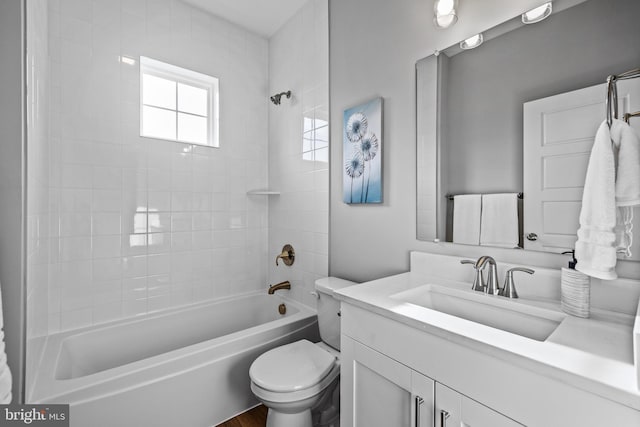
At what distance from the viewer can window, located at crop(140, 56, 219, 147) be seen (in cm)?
207

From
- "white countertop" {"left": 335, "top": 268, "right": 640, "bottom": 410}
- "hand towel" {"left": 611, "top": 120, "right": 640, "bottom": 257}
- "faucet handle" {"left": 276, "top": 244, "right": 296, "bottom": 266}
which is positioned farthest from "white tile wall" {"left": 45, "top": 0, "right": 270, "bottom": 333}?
"hand towel" {"left": 611, "top": 120, "right": 640, "bottom": 257}

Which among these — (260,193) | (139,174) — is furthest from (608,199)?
(139,174)

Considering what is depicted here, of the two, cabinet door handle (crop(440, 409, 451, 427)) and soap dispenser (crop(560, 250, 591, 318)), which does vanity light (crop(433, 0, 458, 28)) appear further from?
cabinet door handle (crop(440, 409, 451, 427))

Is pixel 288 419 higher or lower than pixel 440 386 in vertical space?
lower

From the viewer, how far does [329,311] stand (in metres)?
1.64

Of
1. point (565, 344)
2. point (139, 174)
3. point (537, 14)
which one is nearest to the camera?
point (565, 344)

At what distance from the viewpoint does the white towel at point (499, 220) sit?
1.09 meters

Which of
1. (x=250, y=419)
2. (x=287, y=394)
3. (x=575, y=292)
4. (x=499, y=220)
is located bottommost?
(x=250, y=419)

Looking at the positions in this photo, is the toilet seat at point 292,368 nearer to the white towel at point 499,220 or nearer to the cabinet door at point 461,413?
the cabinet door at point 461,413

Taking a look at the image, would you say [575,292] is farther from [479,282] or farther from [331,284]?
[331,284]

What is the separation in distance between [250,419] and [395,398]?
111cm

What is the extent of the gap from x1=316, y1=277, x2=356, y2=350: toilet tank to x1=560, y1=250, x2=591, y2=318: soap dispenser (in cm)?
99

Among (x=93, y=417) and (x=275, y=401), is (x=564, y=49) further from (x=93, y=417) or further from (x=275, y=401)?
(x=93, y=417)

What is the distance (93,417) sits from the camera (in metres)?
1.23
